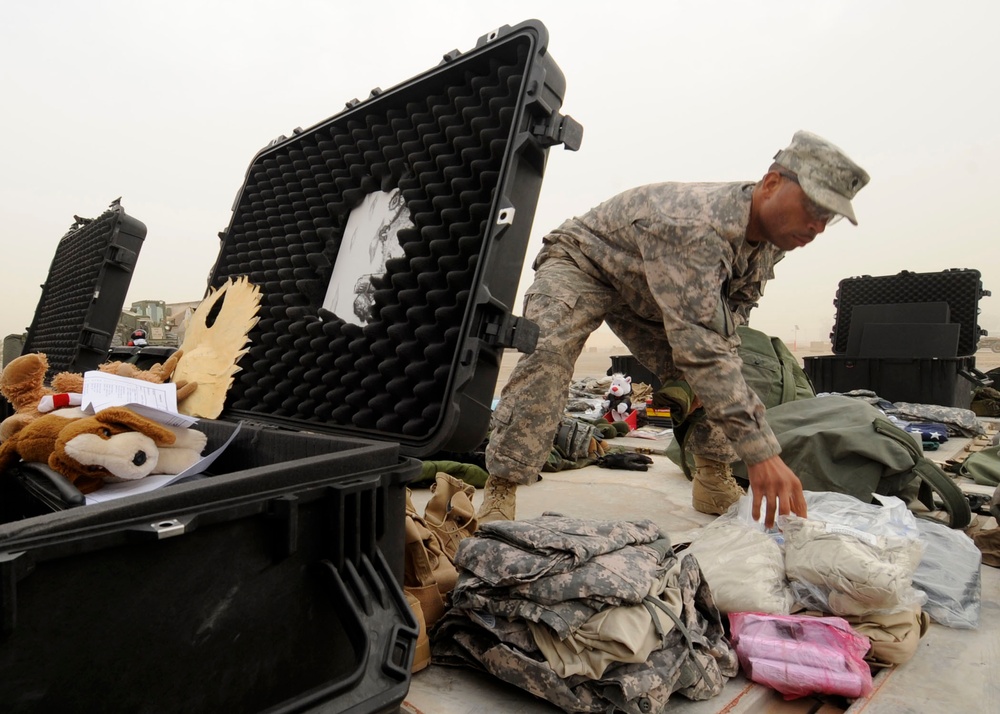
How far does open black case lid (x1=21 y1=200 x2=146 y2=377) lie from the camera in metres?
2.61

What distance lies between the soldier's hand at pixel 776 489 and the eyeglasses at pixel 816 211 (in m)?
0.75

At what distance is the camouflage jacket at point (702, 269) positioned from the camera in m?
1.82

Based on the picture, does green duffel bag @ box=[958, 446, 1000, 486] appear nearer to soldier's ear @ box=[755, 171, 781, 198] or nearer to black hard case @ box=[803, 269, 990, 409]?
soldier's ear @ box=[755, 171, 781, 198]

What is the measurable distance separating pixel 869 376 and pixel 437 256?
228 inches

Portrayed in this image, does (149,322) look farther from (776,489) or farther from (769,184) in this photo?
(776,489)

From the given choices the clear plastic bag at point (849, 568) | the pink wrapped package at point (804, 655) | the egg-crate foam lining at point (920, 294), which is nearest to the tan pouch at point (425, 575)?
the pink wrapped package at point (804, 655)

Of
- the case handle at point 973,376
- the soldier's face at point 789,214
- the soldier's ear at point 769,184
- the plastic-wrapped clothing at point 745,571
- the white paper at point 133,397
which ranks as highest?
the case handle at point 973,376

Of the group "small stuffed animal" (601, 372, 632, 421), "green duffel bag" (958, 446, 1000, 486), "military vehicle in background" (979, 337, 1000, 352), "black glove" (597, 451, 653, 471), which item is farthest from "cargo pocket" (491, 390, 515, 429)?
"military vehicle in background" (979, 337, 1000, 352)

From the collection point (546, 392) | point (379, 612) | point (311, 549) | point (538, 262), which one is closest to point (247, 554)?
point (311, 549)

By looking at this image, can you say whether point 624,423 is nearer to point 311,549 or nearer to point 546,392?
point 546,392

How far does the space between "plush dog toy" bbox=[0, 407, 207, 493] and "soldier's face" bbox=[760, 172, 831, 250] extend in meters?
1.75

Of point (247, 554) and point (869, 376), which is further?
point (869, 376)

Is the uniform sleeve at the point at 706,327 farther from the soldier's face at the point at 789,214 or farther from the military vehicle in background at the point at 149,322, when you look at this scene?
the military vehicle in background at the point at 149,322

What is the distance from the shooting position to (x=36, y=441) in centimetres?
109
